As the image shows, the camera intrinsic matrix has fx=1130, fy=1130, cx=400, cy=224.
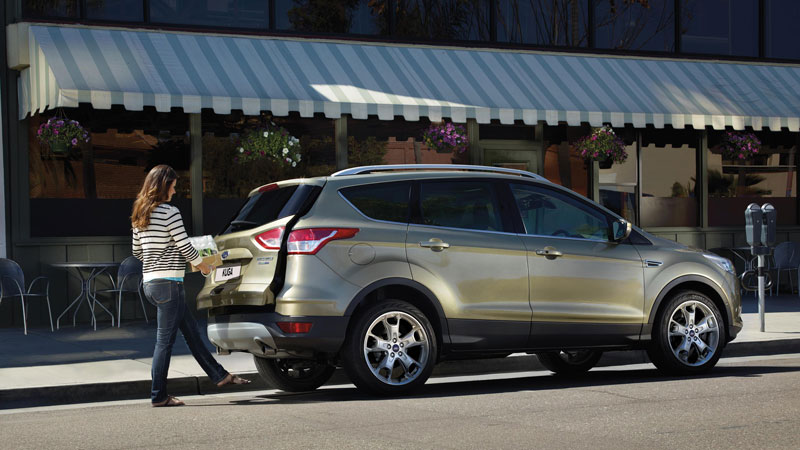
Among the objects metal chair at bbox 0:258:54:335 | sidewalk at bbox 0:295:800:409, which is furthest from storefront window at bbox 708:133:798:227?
metal chair at bbox 0:258:54:335

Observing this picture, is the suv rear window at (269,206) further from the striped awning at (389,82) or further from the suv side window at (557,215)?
the striped awning at (389,82)

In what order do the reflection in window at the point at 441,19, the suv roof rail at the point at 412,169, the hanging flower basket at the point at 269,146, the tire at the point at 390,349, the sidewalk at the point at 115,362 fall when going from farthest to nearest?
1. the reflection in window at the point at 441,19
2. the hanging flower basket at the point at 269,146
3. the sidewalk at the point at 115,362
4. the suv roof rail at the point at 412,169
5. the tire at the point at 390,349

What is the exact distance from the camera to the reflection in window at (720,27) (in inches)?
742

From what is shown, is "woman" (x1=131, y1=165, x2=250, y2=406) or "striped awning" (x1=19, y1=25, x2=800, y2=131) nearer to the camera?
"woman" (x1=131, y1=165, x2=250, y2=406)

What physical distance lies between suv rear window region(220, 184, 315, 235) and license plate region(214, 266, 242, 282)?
34 centimetres


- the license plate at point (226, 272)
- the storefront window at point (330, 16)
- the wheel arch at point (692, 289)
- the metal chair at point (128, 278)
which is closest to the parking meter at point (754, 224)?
the wheel arch at point (692, 289)

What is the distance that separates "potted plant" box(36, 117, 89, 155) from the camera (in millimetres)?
13859

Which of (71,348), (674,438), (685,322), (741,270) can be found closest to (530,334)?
(685,322)

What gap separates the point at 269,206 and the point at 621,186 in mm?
10392

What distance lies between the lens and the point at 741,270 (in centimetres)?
1877

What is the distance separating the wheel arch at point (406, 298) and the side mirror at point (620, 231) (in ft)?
5.85

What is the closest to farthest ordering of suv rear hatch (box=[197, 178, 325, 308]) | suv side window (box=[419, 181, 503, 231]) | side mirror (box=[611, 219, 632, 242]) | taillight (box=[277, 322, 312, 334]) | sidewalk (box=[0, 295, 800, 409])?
1. taillight (box=[277, 322, 312, 334])
2. suv rear hatch (box=[197, 178, 325, 308])
3. suv side window (box=[419, 181, 503, 231])
4. sidewalk (box=[0, 295, 800, 409])
5. side mirror (box=[611, 219, 632, 242])

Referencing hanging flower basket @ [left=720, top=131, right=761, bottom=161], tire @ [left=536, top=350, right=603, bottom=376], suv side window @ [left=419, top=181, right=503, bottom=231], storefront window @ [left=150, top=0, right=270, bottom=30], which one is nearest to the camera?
suv side window @ [left=419, top=181, right=503, bottom=231]

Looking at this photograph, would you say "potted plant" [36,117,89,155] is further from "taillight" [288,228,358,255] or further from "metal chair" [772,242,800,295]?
"metal chair" [772,242,800,295]
